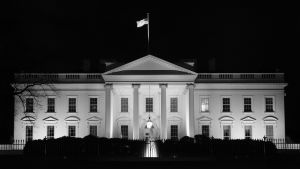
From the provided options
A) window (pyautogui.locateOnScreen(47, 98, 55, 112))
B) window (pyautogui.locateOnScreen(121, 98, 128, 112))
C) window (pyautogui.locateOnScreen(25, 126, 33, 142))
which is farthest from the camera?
window (pyautogui.locateOnScreen(121, 98, 128, 112))

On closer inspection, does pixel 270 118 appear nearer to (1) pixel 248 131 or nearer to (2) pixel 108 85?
(1) pixel 248 131

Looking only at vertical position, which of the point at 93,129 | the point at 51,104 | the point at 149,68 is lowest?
the point at 93,129

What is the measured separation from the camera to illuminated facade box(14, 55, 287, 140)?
45.8m

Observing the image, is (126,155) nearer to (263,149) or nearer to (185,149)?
(185,149)

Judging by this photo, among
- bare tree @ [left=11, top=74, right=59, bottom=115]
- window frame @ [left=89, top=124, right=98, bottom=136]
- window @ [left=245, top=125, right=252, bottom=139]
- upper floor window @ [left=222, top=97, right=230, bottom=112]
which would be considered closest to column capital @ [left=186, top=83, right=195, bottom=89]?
upper floor window @ [left=222, top=97, right=230, bottom=112]

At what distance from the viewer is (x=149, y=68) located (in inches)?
1683

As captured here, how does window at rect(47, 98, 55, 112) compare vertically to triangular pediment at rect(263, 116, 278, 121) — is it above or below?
above

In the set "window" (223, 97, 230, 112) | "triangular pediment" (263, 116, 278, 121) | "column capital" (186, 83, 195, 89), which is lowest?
"triangular pediment" (263, 116, 278, 121)

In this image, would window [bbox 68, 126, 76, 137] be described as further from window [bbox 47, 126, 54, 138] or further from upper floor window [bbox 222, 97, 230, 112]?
upper floor window [bbox 222, 97, 230, 112]

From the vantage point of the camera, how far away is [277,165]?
24.0m

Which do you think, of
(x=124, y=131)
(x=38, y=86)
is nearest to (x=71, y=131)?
(x=124, y=131)

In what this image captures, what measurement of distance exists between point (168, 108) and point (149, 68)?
5.60 meters

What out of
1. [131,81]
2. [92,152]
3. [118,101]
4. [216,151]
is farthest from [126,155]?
[118,101]

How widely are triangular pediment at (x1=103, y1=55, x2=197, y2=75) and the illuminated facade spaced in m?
3.15
